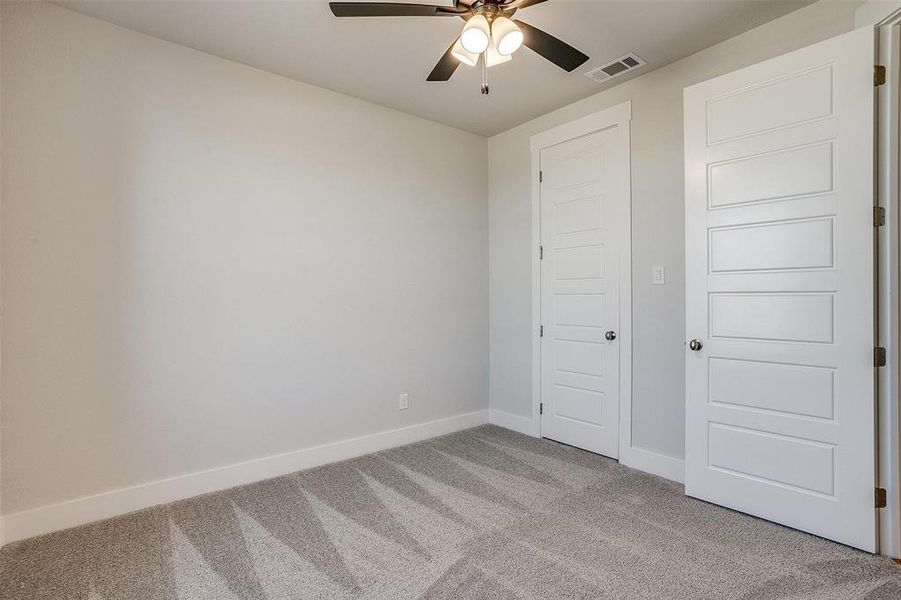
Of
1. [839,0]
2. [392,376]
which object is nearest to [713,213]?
[839,0]

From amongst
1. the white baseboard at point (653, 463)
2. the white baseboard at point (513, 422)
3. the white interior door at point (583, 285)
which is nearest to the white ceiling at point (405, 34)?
the white interior door at point (583, 285)

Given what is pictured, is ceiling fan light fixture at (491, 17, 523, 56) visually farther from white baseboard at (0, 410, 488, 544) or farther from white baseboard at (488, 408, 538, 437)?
white baseboard at (488, 408, 538, 437)

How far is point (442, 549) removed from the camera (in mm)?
2141

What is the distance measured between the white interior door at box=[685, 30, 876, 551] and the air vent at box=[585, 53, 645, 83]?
414mm

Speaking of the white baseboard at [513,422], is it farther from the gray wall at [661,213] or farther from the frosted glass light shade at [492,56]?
the frosted glass light shade at [492,56]

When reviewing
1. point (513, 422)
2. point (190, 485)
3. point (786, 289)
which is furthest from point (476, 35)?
point (513, 422)

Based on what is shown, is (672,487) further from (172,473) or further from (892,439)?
(172,473)

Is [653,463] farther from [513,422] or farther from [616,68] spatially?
[616,68]

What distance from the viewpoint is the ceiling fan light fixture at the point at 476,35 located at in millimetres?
1859

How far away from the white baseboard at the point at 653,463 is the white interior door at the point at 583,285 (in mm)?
129

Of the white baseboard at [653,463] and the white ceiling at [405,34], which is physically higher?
the white ceiling at [405,34]

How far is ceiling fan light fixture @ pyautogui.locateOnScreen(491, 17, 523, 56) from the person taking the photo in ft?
6.25

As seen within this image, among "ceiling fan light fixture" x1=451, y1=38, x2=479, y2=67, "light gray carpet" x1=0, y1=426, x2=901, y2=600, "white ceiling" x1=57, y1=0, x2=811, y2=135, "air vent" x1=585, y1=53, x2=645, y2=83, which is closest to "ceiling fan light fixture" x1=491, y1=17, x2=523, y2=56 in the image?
"ceiling fan light fixture" x1=451, y1=38, x2=479, y2=67

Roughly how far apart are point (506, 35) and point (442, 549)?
2.40m
